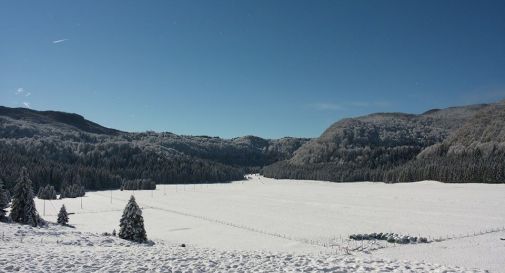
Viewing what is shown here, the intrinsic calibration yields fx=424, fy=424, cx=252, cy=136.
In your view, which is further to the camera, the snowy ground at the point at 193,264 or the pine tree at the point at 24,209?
the pine tree at the point at 24,209

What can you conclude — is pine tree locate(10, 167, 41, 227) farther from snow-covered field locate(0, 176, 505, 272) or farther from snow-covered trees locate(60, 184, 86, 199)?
snow-covered trees locate(60, 184, 86, 199)

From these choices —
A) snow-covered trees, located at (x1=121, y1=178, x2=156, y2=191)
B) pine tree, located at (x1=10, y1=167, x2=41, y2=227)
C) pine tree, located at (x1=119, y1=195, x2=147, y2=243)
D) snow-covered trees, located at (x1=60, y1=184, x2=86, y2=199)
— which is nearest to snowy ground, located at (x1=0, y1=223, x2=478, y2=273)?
pine tree, located at (x1=119, y1=195, x2=147, y2=243)

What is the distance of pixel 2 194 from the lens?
53.5 metres

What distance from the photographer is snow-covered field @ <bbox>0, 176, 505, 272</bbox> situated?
2467cm

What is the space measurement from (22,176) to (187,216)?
112ft

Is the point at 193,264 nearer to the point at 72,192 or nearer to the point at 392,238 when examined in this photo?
the point at 392,238

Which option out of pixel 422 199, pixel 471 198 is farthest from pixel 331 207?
pixel 471 198

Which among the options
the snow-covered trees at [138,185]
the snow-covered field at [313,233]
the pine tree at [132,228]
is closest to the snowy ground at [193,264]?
the snow-covered field at [313,233]

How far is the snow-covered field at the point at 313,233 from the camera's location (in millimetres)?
24672

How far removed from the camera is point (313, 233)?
5794 centimetres

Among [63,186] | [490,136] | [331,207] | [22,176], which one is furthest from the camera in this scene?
[490,136]

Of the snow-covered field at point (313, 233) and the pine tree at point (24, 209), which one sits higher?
the pine tree at point (24, 209)

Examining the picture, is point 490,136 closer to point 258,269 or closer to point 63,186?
point 63,186

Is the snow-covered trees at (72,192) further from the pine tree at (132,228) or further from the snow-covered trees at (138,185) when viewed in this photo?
the pine tree at (132,228)
